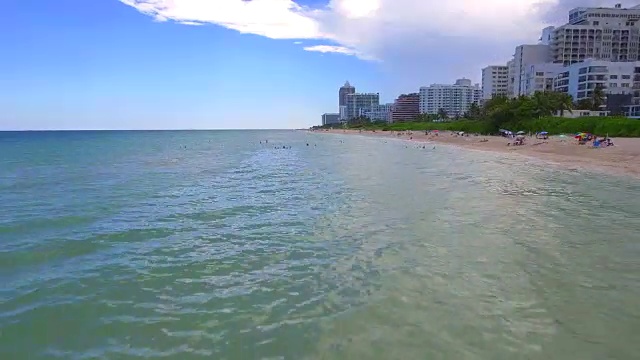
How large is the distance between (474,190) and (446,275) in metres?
15.1

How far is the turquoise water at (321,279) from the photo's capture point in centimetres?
675

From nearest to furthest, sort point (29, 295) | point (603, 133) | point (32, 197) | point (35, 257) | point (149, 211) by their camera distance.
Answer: point (29, 295)
point (35, 257)
point (149, 211)
point (32, 197)
point (603, 133)

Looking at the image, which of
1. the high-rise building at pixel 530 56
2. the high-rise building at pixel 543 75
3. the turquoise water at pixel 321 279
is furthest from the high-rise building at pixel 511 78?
the turquoise water at pixel 321 279

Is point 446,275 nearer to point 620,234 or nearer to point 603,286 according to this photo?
point 603,286

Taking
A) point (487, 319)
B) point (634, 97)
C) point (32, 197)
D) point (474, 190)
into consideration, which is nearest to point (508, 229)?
point (487, 319)

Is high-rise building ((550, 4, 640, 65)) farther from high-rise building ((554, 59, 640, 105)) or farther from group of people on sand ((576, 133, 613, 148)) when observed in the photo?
group of people on sand ((576, 133, 613, 148))

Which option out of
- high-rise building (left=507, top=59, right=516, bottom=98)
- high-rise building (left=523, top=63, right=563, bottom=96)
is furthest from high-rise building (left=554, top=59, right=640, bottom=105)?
high-rise building (left=507, top=59, right=516, bottom=98)

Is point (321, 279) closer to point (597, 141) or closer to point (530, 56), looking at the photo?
point (597, 141)

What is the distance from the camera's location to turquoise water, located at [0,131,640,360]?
6.75 meters

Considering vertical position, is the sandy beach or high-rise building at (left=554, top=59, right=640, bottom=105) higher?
high-rise building at (left=554, top=59, right=640, bottom=105)

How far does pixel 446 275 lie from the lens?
9.69 metres

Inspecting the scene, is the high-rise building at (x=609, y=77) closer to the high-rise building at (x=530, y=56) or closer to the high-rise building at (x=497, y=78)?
the high-rise building at (x=530, y=56)

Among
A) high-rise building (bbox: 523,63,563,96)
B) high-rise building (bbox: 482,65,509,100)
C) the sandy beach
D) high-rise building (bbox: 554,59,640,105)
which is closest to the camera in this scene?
the sandy beach

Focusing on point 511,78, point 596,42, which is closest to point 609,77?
point 596,42
